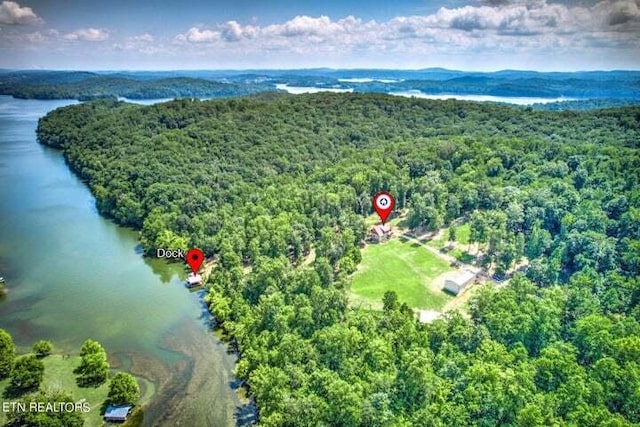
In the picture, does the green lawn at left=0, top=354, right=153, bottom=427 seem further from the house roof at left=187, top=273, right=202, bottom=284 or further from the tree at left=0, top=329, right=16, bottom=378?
the house roof at left=187, top=273, right=202, bottom=284

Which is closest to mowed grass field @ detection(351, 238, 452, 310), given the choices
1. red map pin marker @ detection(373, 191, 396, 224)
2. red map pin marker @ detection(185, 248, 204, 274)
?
red map pin marker @ detection(373, 191, 396, 224)

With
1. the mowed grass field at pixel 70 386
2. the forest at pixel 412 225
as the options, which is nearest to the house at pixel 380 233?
the forest at pixel 412 225

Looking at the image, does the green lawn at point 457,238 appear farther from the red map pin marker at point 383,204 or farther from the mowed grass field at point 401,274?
the red map pin marker at point 383,204

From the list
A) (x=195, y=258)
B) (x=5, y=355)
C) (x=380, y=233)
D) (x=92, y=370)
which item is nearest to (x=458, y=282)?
(x=380, y=233)

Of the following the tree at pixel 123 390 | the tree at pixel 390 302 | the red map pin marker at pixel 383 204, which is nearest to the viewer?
the tree at pixel 123 390

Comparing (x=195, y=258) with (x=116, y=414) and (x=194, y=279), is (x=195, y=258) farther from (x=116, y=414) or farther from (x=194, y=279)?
(x=116, y=414)
